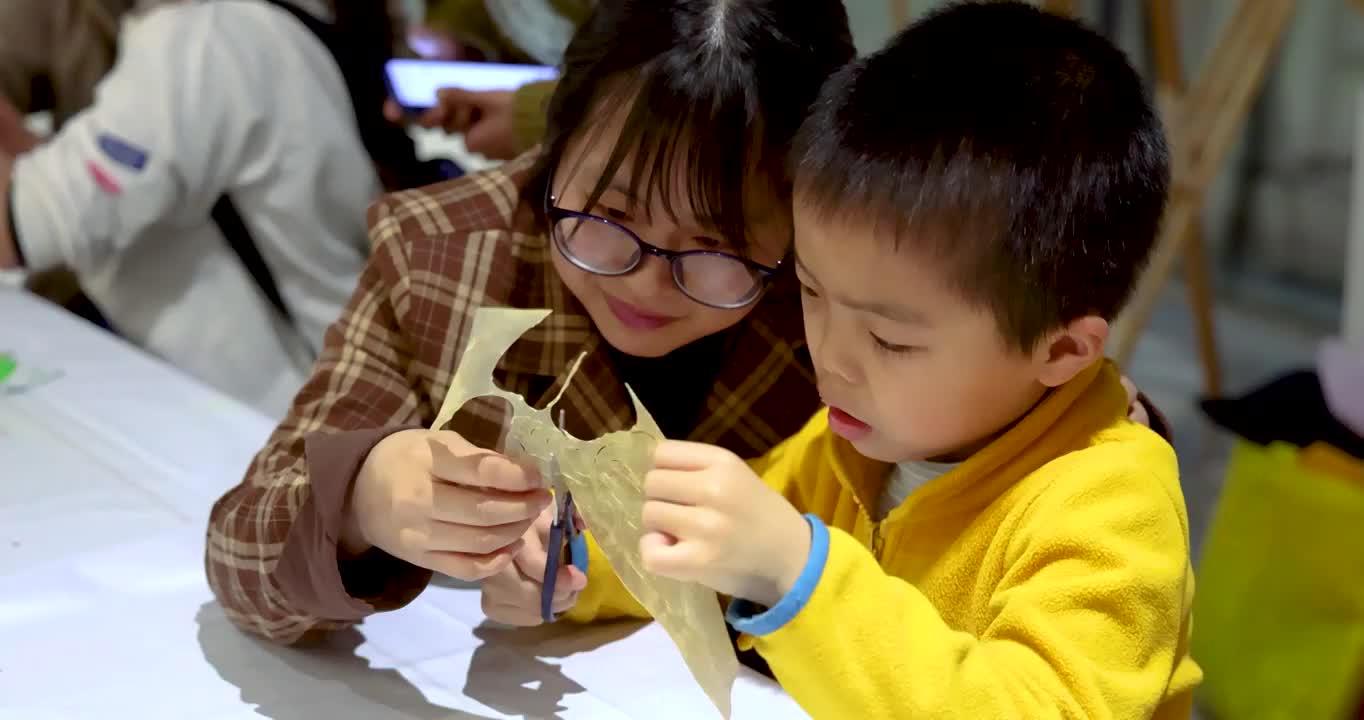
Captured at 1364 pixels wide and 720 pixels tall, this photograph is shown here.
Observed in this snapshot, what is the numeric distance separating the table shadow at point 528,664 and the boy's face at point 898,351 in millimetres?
241

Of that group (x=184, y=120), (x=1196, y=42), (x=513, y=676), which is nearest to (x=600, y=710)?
(x=513, y=676)

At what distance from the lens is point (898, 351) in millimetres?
693

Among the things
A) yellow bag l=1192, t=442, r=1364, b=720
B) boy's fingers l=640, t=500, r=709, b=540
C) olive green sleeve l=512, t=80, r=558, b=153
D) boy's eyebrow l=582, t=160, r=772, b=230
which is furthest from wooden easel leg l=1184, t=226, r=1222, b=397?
boy's fingers l=640, t=500, r=709, b=540

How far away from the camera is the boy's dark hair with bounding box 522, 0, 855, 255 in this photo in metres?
0.82

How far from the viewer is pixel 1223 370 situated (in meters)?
2.76

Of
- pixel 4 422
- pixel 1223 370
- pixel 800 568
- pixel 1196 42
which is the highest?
pixel 800 568

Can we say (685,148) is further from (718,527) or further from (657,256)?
(718,527)

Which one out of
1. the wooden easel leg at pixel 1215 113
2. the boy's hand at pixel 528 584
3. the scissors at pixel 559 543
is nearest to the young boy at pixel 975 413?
the scissors at pixel 559 543

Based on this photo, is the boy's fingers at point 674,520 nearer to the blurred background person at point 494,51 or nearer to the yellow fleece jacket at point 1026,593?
the yellow fleece jacket at point 1026,593

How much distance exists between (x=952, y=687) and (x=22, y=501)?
76 cm

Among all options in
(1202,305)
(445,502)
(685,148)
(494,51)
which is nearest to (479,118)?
(494,51)

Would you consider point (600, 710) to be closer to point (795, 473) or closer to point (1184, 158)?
point (795, 473)

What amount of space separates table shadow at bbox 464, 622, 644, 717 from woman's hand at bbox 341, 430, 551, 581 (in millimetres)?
94

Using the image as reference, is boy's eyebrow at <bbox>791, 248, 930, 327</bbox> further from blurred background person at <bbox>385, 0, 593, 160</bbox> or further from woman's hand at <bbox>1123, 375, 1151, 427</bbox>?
blurred background person at <bbox>385, 0, 593, 160</bbox>
